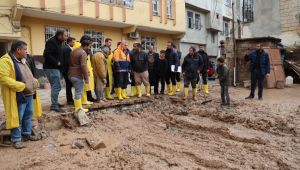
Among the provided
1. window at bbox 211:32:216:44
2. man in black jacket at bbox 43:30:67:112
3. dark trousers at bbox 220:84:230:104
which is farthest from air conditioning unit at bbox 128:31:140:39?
man in black jacket at bbox 43:30:67:112

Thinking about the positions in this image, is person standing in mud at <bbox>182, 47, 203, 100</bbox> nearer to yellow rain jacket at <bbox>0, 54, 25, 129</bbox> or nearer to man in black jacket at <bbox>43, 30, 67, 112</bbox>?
man in black jacket at <bbox>43, 30, 67, 112</bbox>

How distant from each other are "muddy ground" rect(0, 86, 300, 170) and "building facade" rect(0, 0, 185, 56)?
25.4 feet

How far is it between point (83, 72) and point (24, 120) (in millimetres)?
1753

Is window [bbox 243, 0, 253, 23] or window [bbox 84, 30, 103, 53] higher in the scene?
window [bbox 243, 0, 253, 23]

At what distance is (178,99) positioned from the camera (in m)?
9.66

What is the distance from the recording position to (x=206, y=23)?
26609 mm

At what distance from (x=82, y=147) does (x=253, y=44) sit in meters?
11.8

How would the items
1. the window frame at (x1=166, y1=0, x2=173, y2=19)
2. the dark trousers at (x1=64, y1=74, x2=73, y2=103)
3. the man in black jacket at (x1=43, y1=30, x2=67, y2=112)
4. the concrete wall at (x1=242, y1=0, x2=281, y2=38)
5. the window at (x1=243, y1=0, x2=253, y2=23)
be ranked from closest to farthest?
the man in black jacket at (x1=43, y1=30, x2=67, y2=112), the dark trousers at (x1=64, y1=74, x2=73, y2=103), the concrete wall at (x1=242, y1=0, x2=281, y2=38), the window frame at (x1=166, y1=0, x2=173, y2=19), the window at (x1=243, y1=0, x2=253, y2=23)

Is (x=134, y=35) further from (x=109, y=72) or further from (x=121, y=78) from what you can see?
(x=121, y=78)

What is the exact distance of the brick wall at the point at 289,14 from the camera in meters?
18.7

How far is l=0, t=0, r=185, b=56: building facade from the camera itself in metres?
13.1

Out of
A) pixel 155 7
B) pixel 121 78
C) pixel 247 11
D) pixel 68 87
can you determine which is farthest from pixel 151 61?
pixel 247 11

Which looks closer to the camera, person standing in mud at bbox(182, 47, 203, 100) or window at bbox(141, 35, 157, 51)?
person standing in mud at bbox(182, 47, 203, 100)

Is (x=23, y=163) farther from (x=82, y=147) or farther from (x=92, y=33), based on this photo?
(x=92, y=33)
